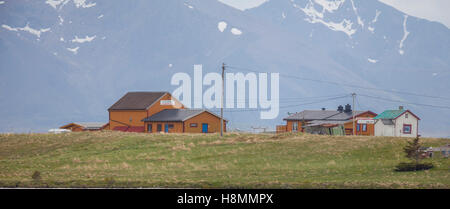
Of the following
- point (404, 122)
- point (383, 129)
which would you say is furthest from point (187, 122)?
point (404, 122)

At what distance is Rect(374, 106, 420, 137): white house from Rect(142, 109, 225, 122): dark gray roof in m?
30.6

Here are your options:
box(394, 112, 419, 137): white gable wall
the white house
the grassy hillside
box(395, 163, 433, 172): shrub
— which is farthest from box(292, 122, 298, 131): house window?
box(395, 163, 433, 172): shrub

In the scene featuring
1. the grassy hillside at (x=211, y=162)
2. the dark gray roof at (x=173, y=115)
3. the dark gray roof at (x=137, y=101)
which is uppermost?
the dark gray roof at (x=137, y=101)

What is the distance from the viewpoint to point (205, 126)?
109m

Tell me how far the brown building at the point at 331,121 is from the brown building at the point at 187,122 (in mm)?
15354

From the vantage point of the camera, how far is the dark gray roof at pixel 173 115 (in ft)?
359

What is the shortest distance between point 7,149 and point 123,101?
175ft

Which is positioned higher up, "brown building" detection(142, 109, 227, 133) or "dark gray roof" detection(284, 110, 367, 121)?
"dark gray roof" detection(284, 110, 367, 121)

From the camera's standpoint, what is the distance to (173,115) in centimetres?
11269

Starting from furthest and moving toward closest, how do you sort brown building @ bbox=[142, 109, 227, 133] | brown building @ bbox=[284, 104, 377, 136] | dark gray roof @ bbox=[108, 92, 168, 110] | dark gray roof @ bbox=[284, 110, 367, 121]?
dark gray roof @ bbox=[284, 110, 367, 121] < dark gray roof @ bbox=[108, 92, 168, 110] < brown building @ bbox=[142, 109, 227, 133] < brown building @ bbox=[284, 104, 377, 136]

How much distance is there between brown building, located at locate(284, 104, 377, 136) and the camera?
107 meters

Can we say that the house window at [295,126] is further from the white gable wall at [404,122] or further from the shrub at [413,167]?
the shrub at [413,167]

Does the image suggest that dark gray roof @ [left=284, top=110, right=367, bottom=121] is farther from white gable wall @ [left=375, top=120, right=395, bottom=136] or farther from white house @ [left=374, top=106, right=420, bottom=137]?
white house @ [left=374, top=106, right=420, bottom=137]

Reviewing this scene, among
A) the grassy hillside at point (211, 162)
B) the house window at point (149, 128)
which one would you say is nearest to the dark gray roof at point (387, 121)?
the house window at point (149, 128)
